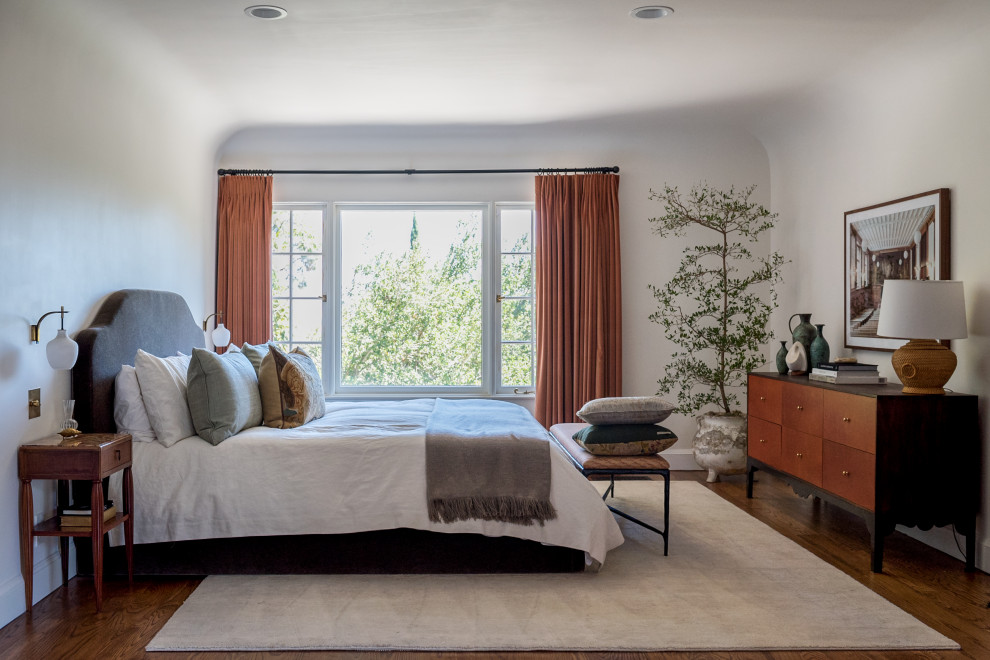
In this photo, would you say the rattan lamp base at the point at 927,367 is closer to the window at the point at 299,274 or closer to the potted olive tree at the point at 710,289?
the potted olive tree at the point at 710,289

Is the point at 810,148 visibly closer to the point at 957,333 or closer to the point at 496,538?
the point at 957,333

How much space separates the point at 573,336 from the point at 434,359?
1.11 m

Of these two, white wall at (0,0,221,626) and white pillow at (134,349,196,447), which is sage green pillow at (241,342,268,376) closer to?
white pillow at (134,349,196,447)

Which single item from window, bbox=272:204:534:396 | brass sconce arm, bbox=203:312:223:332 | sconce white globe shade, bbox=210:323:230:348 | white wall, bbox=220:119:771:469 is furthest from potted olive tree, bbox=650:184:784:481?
brass sconce arm, bbox=203:312:223:332

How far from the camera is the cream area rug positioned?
262 centimetres

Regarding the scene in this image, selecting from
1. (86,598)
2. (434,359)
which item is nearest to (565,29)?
(434,359)

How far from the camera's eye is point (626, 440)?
3615 mm

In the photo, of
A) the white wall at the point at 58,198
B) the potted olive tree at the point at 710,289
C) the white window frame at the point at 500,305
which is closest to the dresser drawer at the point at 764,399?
the potted olive tree at the point at 710,289

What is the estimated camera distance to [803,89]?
4699 millimetres

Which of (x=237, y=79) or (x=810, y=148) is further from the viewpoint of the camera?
(x=810, y=148)

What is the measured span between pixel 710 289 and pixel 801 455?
1789mm

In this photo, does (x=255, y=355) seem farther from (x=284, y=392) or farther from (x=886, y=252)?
(x=886, y=252)

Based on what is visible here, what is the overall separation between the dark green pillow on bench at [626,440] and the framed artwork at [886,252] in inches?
61.9

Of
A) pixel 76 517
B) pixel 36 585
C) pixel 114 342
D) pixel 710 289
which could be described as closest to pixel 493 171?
pixel 710 289
